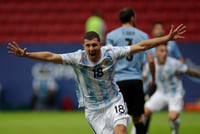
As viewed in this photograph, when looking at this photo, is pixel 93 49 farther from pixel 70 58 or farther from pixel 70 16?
pixel 70 16

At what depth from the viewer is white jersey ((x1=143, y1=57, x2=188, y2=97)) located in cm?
1099

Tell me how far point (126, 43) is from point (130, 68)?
0.39 meters

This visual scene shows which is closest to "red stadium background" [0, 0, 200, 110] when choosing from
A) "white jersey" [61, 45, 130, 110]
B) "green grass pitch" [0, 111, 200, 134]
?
"green grass pitch" [0, 111, 200, 134]

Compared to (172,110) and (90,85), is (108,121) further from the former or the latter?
(172,110)

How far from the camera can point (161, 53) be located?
11.0 m

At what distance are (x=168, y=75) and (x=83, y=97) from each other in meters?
3.53

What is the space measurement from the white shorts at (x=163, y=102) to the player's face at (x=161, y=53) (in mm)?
636

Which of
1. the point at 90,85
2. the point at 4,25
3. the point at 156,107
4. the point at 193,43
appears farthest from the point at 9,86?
the point at 90,85

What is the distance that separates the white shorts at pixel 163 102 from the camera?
1092cm

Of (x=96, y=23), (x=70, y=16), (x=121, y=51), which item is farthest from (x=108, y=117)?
(x=70, y=16)

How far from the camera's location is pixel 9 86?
730 inches

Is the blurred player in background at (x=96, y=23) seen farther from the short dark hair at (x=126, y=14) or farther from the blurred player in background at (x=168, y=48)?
the short dark hair at (x=126, y=14)

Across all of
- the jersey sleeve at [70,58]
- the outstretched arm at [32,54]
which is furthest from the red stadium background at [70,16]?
the outstretched arm at [32,54]

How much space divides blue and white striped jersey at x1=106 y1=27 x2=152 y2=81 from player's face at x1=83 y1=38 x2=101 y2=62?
1.49m
